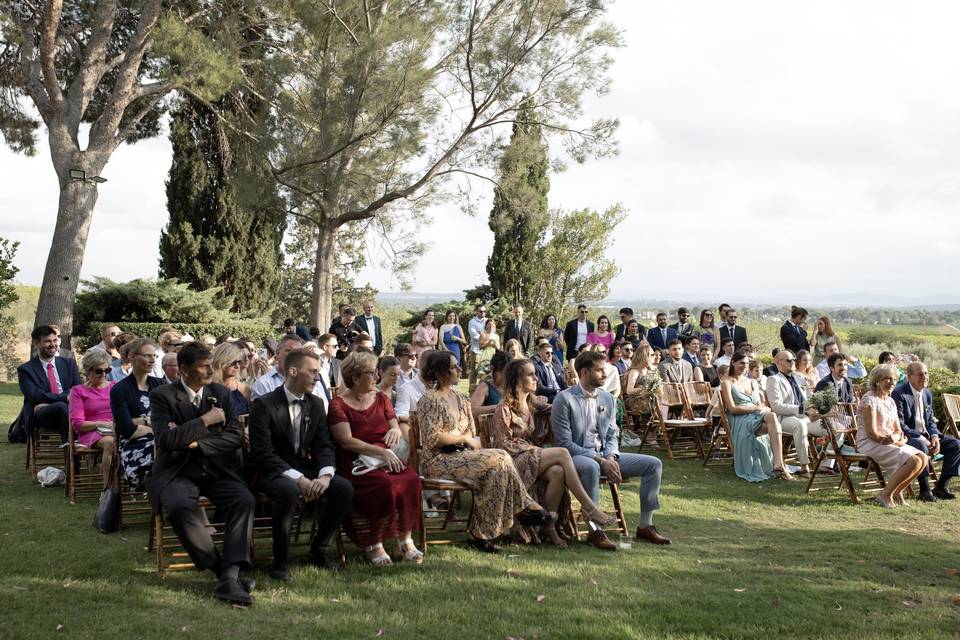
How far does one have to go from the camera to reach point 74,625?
3971 mm

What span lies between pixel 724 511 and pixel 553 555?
2.49m

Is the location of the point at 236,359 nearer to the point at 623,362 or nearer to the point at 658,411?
the point at 658,411

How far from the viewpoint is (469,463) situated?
5.71 meters

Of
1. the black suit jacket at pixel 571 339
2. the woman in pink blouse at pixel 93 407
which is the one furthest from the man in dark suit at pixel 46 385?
the black suit jacket at pixel 571 339

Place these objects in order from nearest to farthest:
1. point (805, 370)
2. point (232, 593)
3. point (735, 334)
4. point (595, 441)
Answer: point (232, 593)
point (595, 441)
point (805, 370)
point (735, 334)

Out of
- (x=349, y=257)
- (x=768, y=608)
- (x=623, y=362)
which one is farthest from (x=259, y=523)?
(x=349, y=257)

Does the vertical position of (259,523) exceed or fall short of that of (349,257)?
it falls short

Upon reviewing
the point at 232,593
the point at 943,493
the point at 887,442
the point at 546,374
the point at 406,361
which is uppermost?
the point at 406,361

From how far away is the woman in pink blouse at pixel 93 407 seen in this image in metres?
6.70

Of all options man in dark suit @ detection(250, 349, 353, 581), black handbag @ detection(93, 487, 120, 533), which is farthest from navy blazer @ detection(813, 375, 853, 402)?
black handbag @ detection(93, 487, 120, 533)

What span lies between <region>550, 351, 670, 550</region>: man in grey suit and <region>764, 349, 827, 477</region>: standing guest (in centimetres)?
357

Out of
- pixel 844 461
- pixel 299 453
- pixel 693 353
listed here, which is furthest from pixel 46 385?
pixel 693 353

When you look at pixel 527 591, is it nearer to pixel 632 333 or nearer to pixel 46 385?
pixel 46 385

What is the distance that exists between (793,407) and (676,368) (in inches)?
82.6
